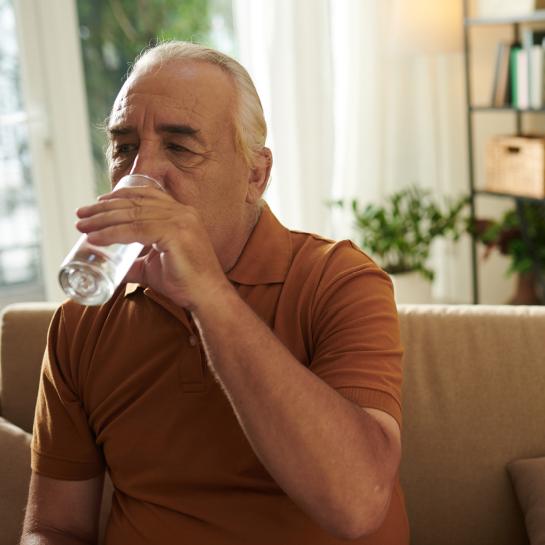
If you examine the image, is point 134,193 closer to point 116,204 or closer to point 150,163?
point 116,204

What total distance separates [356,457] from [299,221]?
2.94m

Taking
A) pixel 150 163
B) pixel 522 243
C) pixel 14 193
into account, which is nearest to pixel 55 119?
pixel 14 193

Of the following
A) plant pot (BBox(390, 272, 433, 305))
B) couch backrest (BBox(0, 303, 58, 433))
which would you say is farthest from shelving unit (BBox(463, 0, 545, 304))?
couch backrest (BBox(0, 303, 58, 433))

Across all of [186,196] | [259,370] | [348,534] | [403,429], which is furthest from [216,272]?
[403,429]

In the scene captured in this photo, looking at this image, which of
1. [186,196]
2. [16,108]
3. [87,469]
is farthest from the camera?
[16,108]

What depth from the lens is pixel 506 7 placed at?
3852mm

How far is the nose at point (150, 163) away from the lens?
1.38 meters

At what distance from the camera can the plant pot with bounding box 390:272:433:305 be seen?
365 cm

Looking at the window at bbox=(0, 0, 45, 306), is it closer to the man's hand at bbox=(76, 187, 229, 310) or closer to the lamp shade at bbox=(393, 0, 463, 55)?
the lamp shade at bbox=(393, 0, 463, 55)

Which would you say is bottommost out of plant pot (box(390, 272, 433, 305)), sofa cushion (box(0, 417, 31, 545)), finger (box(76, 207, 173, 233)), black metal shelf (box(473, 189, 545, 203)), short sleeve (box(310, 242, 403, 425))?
plant pot (box(390, 272, 433, 305))

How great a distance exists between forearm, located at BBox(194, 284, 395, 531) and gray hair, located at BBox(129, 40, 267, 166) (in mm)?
396

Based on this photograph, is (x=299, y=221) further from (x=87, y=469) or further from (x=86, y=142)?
(x=87, y=469)

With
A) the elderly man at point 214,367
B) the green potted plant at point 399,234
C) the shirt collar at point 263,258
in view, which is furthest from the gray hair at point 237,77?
the green potted plant at point 399,234

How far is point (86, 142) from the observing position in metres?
4.04
